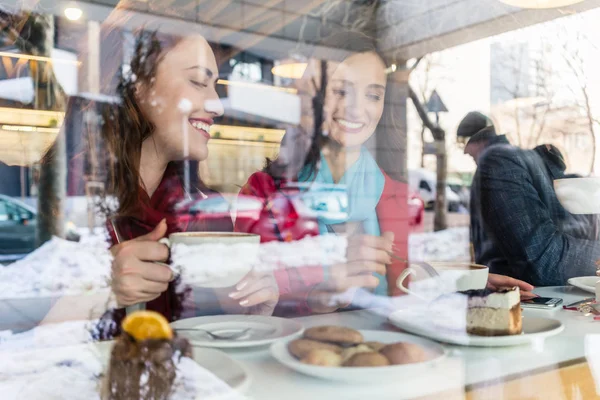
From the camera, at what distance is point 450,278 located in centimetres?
66

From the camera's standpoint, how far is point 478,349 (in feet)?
1.55

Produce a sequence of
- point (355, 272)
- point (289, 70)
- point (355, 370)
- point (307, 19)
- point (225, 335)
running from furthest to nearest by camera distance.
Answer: point (289, 70) < point (307, 19) < point (355, 272) < point (225, 335) < point (355, 370)

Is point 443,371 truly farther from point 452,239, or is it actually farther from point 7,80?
point 7,80

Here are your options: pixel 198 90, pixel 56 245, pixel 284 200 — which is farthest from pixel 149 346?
pixel 56 245

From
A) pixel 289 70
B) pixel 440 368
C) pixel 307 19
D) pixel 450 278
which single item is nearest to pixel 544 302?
pixel 450 278

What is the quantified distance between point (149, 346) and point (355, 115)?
74 centimetres

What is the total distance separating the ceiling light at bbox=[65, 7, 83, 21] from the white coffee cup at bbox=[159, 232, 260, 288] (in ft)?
4.24

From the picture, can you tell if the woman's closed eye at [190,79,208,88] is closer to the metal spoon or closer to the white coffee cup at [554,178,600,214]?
the metal spoon

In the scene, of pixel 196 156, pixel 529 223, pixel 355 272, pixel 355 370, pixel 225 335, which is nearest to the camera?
pixel 355 370

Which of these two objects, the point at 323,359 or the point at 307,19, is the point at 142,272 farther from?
the point at 307,19

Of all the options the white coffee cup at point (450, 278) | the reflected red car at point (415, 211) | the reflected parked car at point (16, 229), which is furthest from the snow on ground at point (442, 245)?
the reflected parked car at point (16, 229)

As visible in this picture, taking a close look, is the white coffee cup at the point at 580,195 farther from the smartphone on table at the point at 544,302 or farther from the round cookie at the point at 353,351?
the round cookie at the point at 353,351

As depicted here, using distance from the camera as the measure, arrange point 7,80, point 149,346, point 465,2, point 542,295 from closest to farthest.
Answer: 1. point 149,346
2. point 542,295
3. point 465,2
4. point 7,80

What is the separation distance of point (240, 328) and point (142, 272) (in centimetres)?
14
